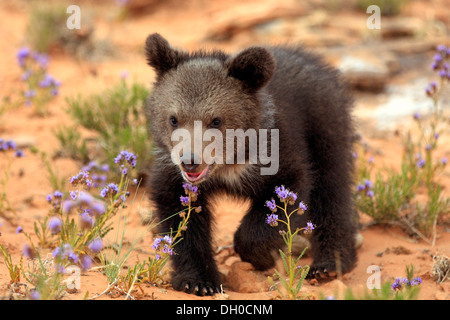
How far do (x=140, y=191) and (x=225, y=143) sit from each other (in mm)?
2491

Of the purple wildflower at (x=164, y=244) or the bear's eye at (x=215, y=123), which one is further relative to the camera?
the bear's eye at (x=215, y=123)

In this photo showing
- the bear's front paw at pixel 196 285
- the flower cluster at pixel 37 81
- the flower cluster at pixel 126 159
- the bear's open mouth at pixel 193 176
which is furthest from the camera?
the flower cluster at pixel 37 81

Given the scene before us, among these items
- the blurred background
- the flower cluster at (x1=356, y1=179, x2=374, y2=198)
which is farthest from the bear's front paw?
the blurred background

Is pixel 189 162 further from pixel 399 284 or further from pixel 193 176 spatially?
pixel 399 284

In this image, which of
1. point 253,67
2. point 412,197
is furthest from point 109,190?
point 412,197

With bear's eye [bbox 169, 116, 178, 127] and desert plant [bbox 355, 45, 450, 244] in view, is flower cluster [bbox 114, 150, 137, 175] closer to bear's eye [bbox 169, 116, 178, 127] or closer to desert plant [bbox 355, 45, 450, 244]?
bear's eye [bbox 169, 116, 178, 127]

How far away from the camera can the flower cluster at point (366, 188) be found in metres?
5.94

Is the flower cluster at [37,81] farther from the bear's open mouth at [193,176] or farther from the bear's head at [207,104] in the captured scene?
the bear's open mouth at [193,176]

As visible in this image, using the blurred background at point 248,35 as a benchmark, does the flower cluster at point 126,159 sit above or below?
below

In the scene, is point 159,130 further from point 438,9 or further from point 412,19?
point 438,9

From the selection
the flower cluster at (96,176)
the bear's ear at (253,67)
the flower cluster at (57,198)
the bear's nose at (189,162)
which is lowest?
the flower cluster at (57,198)

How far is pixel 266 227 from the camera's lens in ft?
15.5

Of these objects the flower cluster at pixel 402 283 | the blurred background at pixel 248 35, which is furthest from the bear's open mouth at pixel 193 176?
the blurred background at pixel 248 35

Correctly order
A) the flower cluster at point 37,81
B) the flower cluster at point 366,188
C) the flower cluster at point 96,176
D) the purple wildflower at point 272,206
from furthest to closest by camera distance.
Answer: the flower cluster at point 37,81
the flower cluster at point 366,188
the flower cluster at point 96,176
the purple wildflower at point 272,206
